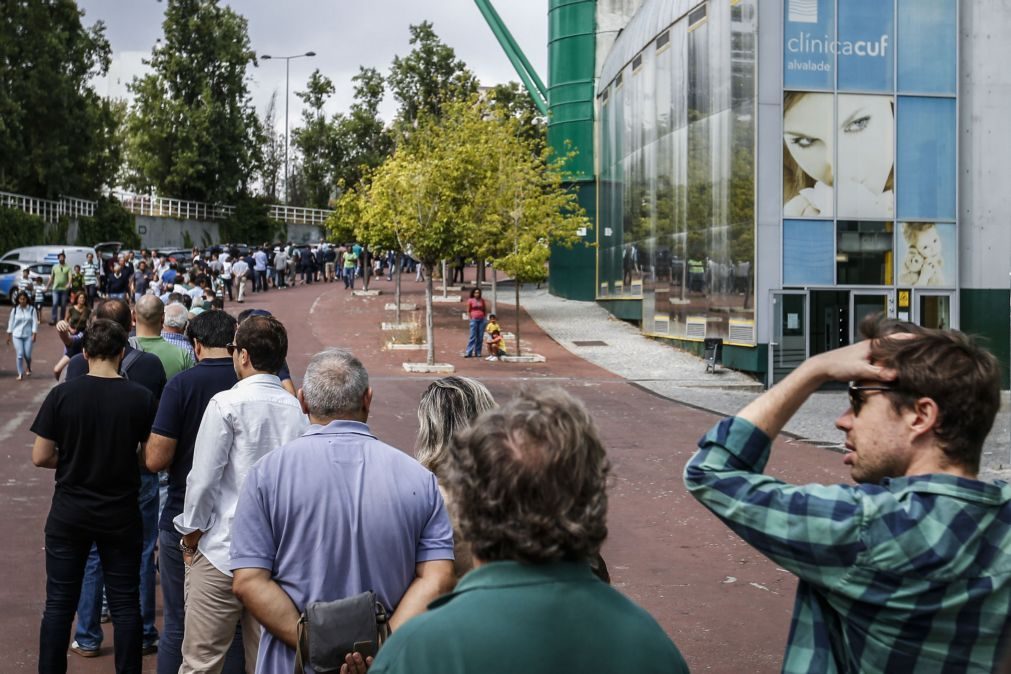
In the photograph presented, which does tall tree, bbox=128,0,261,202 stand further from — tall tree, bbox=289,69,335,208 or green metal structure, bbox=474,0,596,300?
green metal structure, bbox=474,0,596,300

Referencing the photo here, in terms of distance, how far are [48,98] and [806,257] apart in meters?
38.2

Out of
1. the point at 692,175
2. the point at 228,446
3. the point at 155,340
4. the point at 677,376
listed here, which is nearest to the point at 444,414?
the point at 228,446

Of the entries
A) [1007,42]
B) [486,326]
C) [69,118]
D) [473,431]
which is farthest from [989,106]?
[69,118]

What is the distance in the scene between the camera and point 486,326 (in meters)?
27.8

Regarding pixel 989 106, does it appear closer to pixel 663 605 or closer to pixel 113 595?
pixel 663 605

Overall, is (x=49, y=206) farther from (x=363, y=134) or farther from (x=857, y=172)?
(x=857, y=172)

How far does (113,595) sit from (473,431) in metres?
3.80

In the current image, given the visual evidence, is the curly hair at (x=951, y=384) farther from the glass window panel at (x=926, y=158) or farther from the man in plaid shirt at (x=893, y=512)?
the glass window panel at (x=926, y=158)

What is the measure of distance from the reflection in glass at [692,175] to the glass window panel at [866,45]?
184cm

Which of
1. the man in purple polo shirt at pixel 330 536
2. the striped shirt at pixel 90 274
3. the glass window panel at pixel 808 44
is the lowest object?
the man in purple polo shirt at pixel 330 536

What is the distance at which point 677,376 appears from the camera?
2441 cm

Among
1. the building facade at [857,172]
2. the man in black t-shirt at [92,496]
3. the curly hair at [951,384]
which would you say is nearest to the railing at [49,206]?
the building facade at [857,172]

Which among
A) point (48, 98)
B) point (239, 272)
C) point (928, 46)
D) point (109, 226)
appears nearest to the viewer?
point (928, 46)

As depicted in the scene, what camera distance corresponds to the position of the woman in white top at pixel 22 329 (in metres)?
19.9
